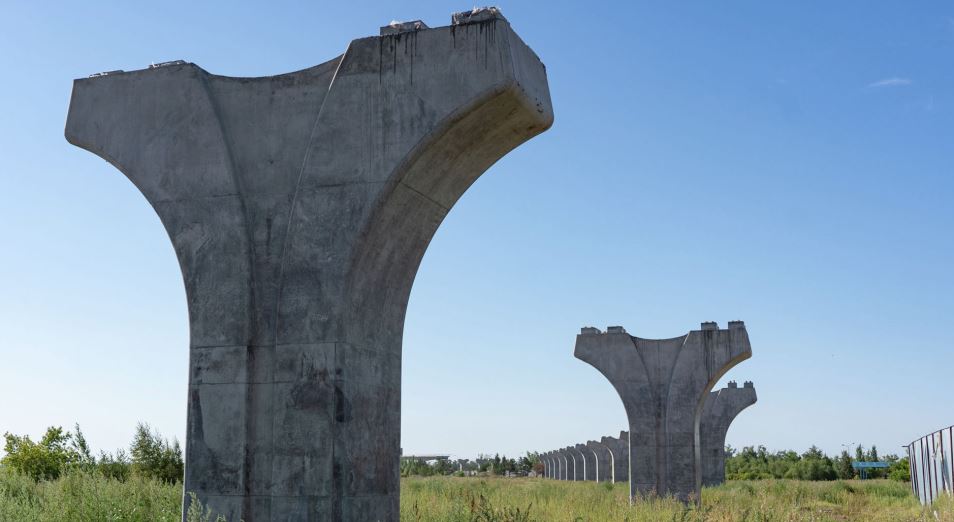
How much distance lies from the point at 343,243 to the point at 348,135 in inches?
40.7

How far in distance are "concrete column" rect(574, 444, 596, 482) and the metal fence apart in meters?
26.8

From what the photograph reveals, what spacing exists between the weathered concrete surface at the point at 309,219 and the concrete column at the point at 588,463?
5002 centimetres

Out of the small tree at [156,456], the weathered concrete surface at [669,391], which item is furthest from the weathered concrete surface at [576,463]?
the small tree at [156,456]

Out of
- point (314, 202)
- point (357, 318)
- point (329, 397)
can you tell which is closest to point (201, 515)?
point (329, 397)

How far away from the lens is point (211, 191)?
8.99m

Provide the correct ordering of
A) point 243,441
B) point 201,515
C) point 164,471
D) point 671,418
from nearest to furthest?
point 201,515
point 243,441
point 164,471
point 671,418

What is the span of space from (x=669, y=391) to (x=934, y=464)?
7.63 metres

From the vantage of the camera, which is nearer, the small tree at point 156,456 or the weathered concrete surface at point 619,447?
the small tree at point 156,456

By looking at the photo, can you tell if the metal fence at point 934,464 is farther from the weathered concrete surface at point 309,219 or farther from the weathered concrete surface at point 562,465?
the weathered concrete surface at point 562,465

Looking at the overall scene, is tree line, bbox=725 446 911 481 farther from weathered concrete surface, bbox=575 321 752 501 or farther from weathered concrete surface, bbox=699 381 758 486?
weathered concrete surface, bbox=575 321 752 501

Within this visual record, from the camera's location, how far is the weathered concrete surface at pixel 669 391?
2462cm

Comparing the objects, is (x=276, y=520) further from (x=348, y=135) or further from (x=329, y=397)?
(x=348, y=135)

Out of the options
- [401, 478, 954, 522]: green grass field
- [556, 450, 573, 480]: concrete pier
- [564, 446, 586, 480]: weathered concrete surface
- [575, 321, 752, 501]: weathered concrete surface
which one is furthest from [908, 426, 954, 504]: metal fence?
[556, 450, 573, 480]: concrete pier

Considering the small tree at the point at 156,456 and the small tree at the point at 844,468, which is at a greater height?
the small tree at the point at 156,456
